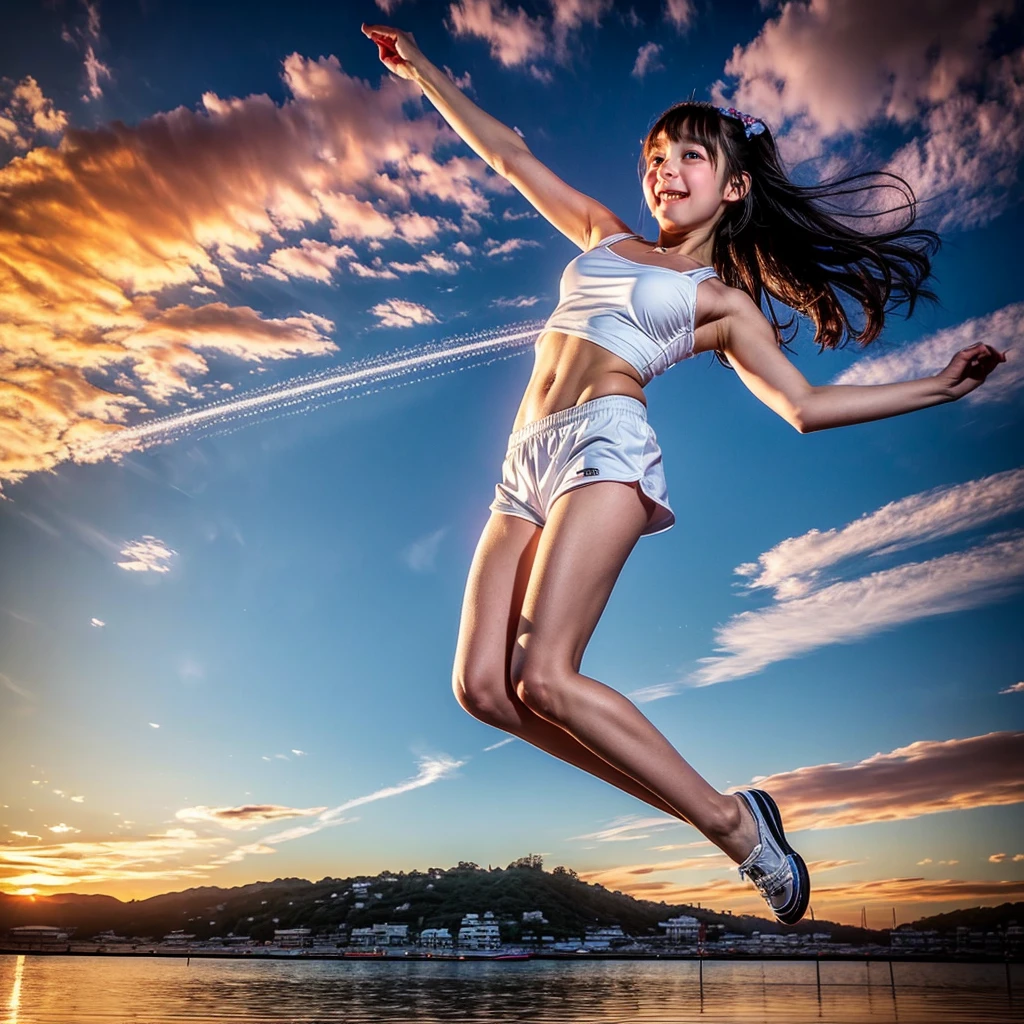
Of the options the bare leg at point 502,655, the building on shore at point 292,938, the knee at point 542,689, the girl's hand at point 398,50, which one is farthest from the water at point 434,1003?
the building on shore at point 292,938

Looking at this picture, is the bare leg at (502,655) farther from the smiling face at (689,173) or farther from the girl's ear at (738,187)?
the girl's ear at (738,187)

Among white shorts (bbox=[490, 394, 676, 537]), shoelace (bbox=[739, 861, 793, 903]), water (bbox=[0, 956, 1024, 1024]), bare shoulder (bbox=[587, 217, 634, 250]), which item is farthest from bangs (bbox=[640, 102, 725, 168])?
water (bbox=[0, 956, 1024, 1024])

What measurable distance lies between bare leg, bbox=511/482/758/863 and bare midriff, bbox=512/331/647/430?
280 millimetres

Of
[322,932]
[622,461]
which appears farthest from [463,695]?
[322,932]

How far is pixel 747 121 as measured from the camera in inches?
97.5

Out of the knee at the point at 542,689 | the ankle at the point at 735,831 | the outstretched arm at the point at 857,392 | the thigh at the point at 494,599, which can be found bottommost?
the ankle at the point at 735,831

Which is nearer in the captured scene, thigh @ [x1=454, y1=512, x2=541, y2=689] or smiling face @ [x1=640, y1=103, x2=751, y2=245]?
thigh @ [x1=454, y1=512, x2=541, y2=689]

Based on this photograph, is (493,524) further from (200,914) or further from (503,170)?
(200,914)

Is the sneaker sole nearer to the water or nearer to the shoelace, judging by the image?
the shoelace

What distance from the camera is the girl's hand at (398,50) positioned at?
2523 mm

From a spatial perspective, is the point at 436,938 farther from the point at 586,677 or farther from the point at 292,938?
the point at 586,677

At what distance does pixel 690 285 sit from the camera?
2.15 m

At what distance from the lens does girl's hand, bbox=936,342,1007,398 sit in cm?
198

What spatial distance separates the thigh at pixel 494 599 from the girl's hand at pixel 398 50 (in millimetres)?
1382
